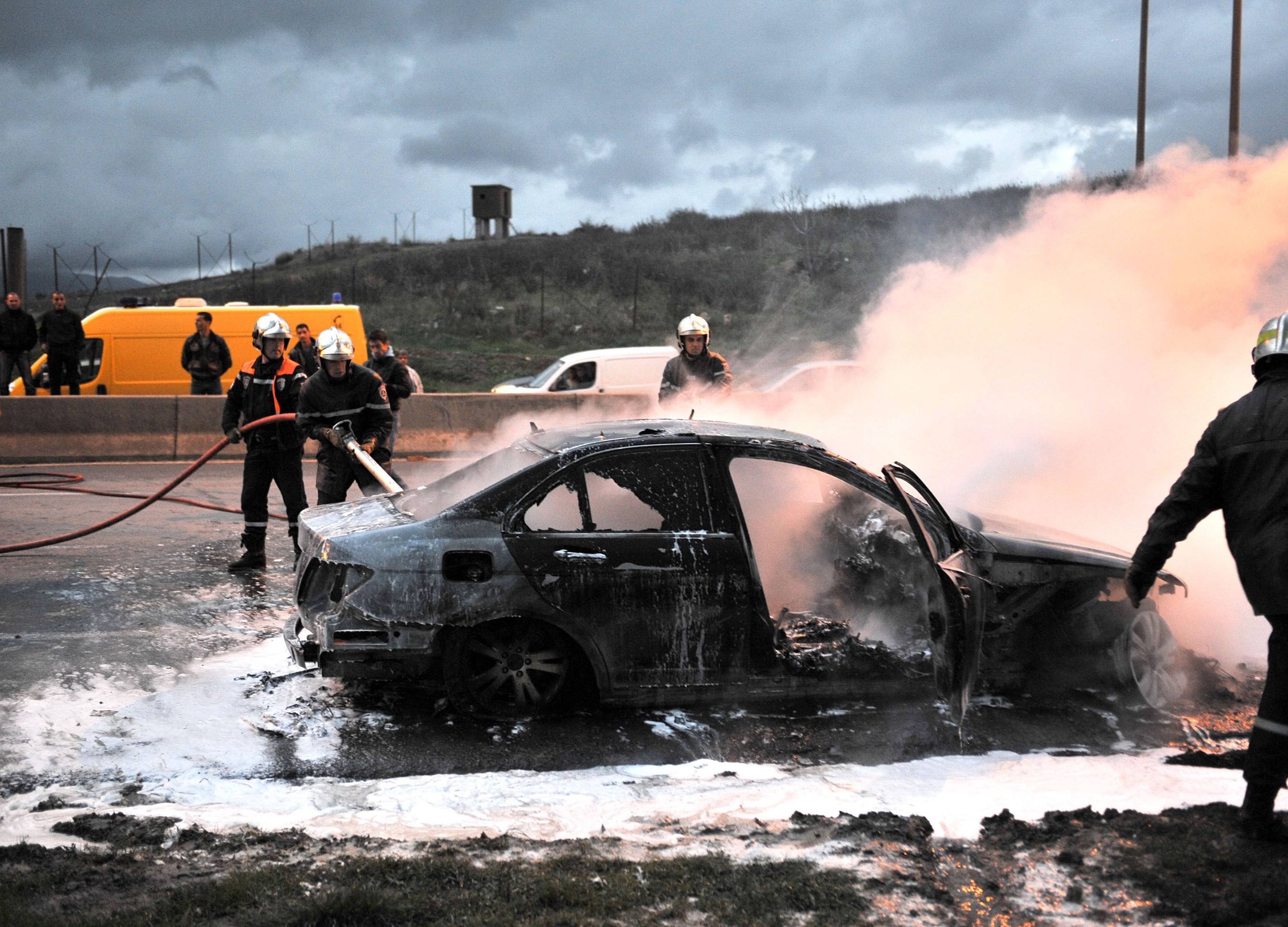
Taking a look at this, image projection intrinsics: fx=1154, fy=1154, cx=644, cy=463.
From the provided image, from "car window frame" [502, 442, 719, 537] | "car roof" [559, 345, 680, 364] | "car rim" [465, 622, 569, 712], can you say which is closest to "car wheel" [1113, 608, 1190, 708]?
"car window frame" [502, 442, 719, 537]

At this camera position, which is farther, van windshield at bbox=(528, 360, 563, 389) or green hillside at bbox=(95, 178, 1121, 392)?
green hillside at bbox=(95, 178, 1121, 392)

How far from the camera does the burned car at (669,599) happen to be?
Result: 494 cm

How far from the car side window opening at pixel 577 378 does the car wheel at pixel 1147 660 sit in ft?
42.5

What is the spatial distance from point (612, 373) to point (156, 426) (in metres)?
6.53

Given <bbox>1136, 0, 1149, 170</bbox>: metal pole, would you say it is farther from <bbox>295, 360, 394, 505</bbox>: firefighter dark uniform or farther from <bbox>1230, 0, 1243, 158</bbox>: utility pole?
<bbox>295, 360, 394, 505</bbox>: firefighter dark uniform

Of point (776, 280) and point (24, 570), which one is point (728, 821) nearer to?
point (24, 570)

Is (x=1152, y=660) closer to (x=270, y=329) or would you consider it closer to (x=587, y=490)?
(x=587, y=490)

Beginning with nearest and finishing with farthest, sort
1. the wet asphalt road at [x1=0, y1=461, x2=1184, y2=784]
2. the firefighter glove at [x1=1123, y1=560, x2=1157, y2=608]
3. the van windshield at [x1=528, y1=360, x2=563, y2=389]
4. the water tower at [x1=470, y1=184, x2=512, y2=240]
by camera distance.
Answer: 1. the firefighter glove at [x1=1123, y1=560, x2=1157, y2=608]
2. the wet asphalt road at [x1=0, y1=461, x2=1184, y2=784]
3. the van windshield at [x1=528, y1=360, x2=563, y2=389]
4. the water tower at [x1=470, y1=184, x2=512, y2=240]

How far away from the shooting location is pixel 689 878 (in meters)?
3.48

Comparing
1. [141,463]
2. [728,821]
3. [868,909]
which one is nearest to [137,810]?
[728,821]

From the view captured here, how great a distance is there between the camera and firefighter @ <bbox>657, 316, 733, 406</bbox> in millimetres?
9508

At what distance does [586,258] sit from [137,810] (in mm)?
45040

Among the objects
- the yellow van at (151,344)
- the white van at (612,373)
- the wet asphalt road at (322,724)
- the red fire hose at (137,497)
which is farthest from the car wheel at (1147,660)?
the yellow van at (151,344)

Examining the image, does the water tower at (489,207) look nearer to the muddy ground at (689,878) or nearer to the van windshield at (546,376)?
the van windshield at (546,376)
